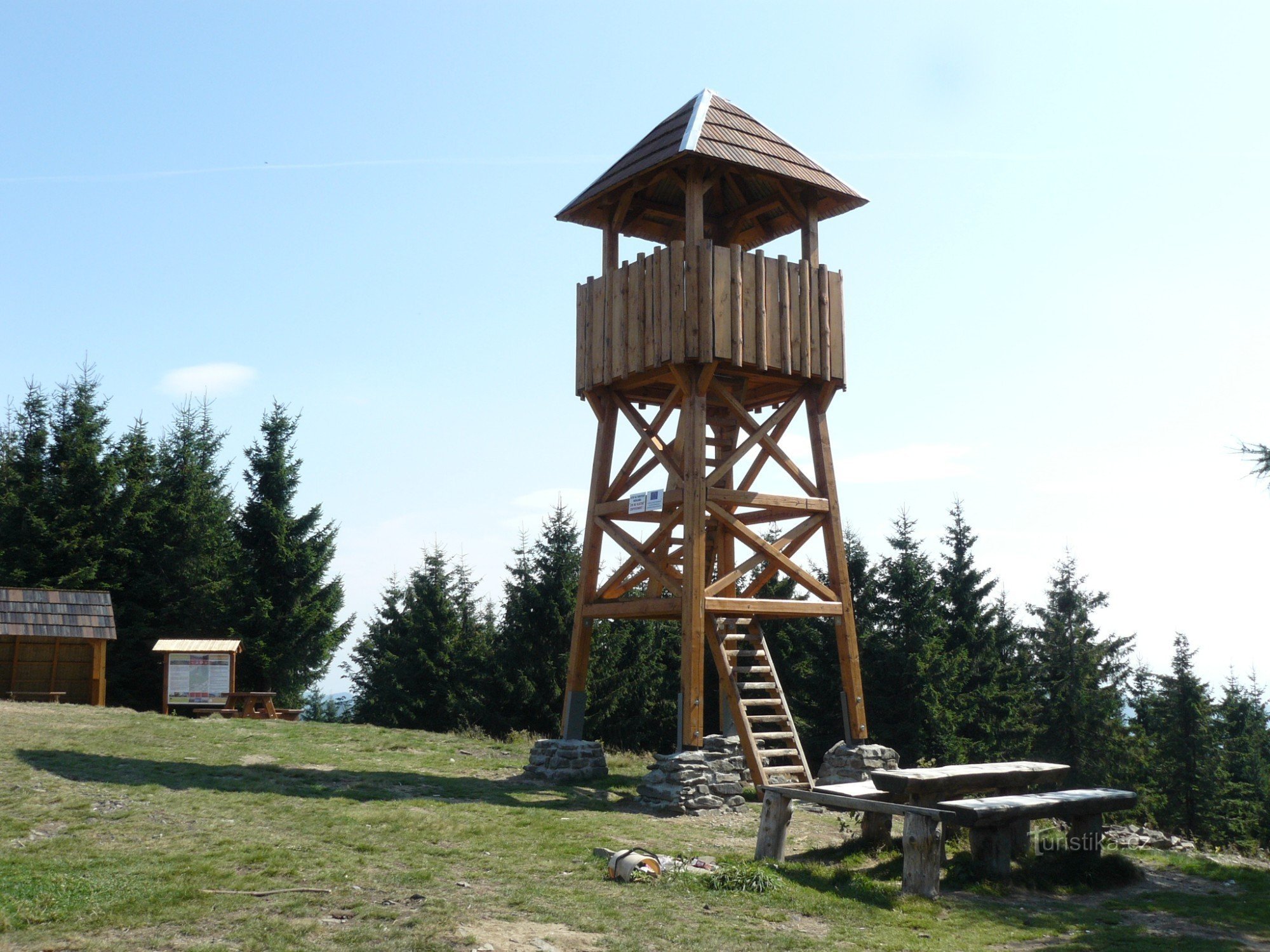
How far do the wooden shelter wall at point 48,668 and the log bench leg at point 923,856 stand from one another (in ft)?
64.8

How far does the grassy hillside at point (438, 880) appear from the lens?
7152 millimetres

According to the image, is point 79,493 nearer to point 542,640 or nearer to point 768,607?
point 542,640

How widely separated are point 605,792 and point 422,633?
21595 millimetres

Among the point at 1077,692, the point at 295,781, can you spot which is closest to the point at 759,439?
the point at 295,781

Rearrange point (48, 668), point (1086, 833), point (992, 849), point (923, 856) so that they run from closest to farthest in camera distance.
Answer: point (923, 856) → point (992, 849) → point (1086, 833) → point (48, 668)

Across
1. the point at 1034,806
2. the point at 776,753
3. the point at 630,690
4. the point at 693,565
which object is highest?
the point at 693,565

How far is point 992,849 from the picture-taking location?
9.99m

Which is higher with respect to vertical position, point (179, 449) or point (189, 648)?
point (179, 449)

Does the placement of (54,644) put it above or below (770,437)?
below

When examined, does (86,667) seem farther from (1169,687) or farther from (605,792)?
(1169,687)

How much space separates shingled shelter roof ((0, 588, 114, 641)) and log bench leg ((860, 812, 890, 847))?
59.1 ft

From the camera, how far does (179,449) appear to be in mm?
40031

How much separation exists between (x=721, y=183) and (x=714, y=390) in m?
3.88

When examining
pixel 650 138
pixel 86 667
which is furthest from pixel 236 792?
pixel 86 667
